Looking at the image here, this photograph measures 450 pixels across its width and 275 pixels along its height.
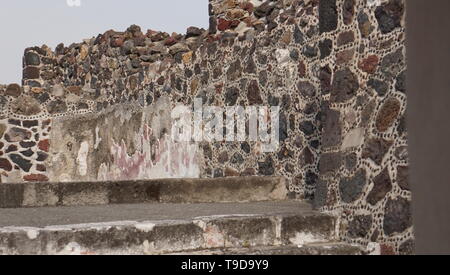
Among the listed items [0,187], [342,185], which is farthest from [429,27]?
[0,187]

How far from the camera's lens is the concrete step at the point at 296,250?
360 centimetres

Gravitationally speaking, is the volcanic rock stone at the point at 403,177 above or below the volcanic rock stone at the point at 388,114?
below

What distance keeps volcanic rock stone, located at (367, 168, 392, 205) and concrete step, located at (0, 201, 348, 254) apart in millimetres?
351

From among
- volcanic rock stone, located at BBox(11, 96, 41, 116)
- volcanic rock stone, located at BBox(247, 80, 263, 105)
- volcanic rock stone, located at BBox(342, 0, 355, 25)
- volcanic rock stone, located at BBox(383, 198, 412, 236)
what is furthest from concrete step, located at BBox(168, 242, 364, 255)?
volcanic rock stone, located at BBox(11, 96, 41, 116)

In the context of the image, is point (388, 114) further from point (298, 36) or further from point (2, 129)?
point (2, 129)

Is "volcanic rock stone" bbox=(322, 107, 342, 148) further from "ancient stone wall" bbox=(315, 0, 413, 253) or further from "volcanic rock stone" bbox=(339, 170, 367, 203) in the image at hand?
"volcanic rock stone" bbox=(339, 170, 367, 203)

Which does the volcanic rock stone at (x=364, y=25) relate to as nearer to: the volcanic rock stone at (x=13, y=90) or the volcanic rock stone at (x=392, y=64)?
the volcanic rock stone at (x=392, y=64)

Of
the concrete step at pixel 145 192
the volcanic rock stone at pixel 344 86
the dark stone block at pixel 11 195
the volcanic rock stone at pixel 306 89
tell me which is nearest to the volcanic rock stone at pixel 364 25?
the volcanic rock stone at pixel 344 86

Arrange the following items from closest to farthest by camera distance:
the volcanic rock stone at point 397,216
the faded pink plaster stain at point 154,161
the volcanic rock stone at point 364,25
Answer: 1. the volcanic rock stone at point 397,216
2. the volcanic rock stone at point 364,25
3. the faded pink plaster stain at point 154,161

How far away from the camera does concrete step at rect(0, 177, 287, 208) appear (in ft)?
16.9

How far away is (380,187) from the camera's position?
369 centimetres

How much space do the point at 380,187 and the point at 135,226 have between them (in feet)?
4.04

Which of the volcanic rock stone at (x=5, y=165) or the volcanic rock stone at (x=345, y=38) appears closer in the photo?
the volcanic rock stone at (x=345, y=38)

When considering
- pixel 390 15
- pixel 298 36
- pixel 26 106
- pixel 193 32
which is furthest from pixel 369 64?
pixel 26 106
